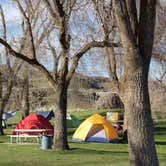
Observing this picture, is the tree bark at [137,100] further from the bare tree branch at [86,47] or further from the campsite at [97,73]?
the bare tree branch at [86,47]

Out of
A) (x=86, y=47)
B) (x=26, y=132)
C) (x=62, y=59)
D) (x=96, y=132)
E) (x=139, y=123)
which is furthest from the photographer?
(x=26, y=132)

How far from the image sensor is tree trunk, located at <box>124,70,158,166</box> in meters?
10.3

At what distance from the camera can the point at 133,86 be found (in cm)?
1038

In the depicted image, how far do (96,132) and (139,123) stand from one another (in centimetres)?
1799

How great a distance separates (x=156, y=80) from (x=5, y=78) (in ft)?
38.2

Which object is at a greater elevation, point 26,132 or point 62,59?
point 62,59

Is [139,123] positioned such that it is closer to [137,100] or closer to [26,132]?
[137,100]

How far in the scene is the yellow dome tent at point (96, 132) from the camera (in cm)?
2769

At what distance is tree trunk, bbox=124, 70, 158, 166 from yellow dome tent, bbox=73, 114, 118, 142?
1712cm

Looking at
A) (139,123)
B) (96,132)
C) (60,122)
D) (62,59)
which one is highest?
(62,59)

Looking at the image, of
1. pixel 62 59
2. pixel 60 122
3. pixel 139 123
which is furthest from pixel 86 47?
pixel 139 123

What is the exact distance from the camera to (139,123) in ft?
33.8

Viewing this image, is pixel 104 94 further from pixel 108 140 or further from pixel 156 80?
pixel 108 140

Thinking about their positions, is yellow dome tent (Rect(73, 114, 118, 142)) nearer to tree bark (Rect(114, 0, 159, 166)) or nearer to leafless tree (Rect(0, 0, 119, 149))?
leafless tree (Rect(0, 0, 119, 149))
